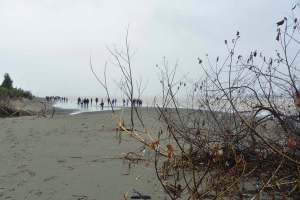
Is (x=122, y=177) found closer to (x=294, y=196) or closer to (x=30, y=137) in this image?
(x=294, y=196)

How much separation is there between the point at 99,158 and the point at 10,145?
9.37ft

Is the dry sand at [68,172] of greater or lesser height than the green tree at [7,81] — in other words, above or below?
below

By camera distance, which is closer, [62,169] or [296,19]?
[296,19]

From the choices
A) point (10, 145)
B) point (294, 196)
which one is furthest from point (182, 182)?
point (10, 145)

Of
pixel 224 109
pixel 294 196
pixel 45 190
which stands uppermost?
pixel 224 109

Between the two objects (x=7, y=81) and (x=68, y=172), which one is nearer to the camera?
(x=68, y=172)

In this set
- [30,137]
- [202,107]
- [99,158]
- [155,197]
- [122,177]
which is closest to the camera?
[155,197]

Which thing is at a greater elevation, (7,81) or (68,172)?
(7,81)

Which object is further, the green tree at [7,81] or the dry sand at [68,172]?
the green tree at [7,81]

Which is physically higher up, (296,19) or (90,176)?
(296,19)

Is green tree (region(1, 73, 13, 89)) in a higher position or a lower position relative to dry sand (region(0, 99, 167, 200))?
higher

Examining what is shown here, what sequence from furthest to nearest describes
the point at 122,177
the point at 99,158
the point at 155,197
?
the point at 99,158 < the point at 122,177 < the point at 155,197

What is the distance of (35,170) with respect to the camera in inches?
149

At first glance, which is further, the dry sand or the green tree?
the green tree
